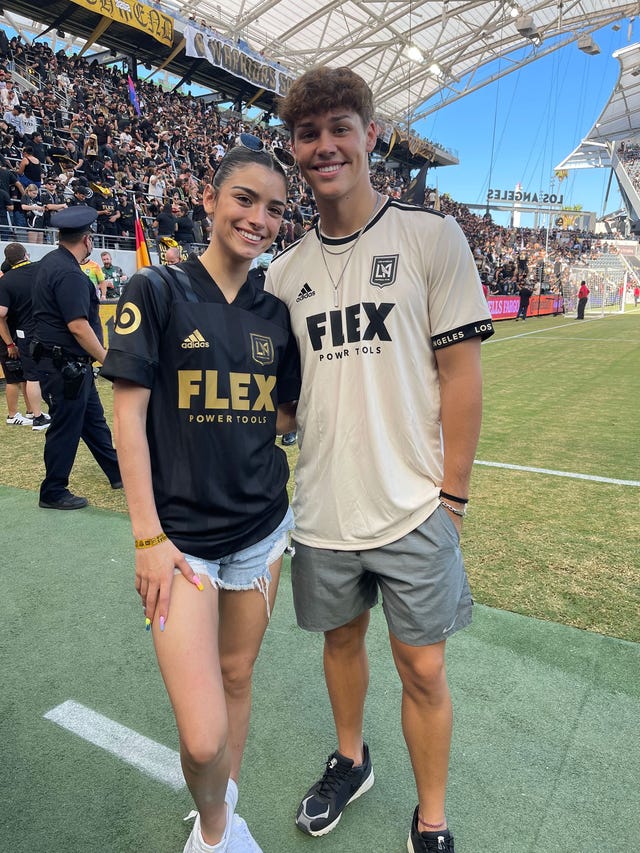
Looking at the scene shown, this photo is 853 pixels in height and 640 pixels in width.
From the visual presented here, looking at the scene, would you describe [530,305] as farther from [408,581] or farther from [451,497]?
[408,581]

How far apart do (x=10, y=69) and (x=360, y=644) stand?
2220 cm

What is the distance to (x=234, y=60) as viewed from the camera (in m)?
27.5

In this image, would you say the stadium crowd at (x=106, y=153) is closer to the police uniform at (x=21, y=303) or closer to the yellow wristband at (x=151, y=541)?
the police uniform at (x=21, y=303)

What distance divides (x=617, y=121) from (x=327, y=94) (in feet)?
254

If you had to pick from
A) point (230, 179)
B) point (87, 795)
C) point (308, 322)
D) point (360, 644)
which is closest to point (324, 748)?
point (360, 644)

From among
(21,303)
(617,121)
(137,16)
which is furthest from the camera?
(617,121)

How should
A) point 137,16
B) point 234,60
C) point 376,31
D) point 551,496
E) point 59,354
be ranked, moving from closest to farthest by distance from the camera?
point 59,354, point 551,496, point 137,16, point 234,60, point 376,31

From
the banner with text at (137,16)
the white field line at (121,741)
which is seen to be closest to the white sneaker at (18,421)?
the white field line at (121,741)

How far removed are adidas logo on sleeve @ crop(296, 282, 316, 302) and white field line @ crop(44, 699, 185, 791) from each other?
159 centimetres

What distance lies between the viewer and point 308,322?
1686 millimetres

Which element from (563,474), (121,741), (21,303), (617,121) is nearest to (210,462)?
(121,741)

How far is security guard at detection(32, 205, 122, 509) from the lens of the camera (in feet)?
13.6

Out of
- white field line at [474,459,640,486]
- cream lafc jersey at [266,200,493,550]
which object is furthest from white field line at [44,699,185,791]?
white field line at [474,459,640,486]

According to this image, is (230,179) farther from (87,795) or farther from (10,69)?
(10,69)
